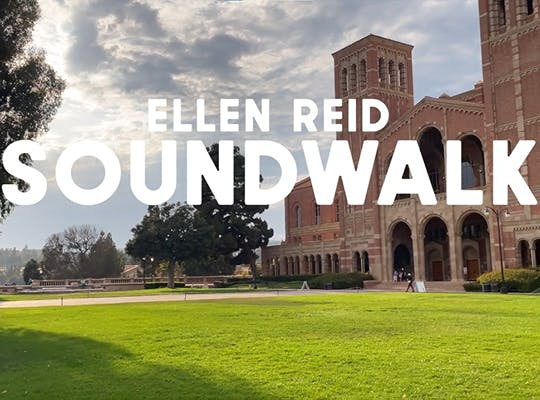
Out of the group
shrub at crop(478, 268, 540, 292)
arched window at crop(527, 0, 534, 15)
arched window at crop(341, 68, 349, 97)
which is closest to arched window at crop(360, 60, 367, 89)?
arched window at crop(341, 68, 349, 97)

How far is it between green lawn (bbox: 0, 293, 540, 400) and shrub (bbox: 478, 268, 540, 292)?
2309 cm

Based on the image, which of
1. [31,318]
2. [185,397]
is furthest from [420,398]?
[31,318]

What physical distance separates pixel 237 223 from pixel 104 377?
6770 centimetres

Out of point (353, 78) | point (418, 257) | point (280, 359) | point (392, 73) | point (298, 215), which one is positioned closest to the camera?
point (280, 359)

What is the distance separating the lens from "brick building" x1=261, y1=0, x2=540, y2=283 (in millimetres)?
45312

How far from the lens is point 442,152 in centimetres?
5688

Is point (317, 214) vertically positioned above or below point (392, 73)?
below

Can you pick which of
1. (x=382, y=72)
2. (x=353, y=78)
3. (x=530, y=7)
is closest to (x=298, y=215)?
(x=353, y=78)

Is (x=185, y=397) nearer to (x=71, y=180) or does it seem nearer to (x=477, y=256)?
(x=71, y=180)

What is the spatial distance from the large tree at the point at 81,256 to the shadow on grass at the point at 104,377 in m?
84.8

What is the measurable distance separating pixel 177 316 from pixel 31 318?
6.11 meters

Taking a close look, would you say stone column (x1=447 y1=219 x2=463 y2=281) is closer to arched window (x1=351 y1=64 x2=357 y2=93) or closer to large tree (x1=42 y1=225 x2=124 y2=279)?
arched window (x1=351 y1=64 x2=357 y2=93)

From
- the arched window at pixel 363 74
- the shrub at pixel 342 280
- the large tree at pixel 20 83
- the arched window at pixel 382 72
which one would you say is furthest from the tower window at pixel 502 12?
the large tree at pixel 20 83

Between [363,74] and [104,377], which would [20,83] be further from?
[363,74]
